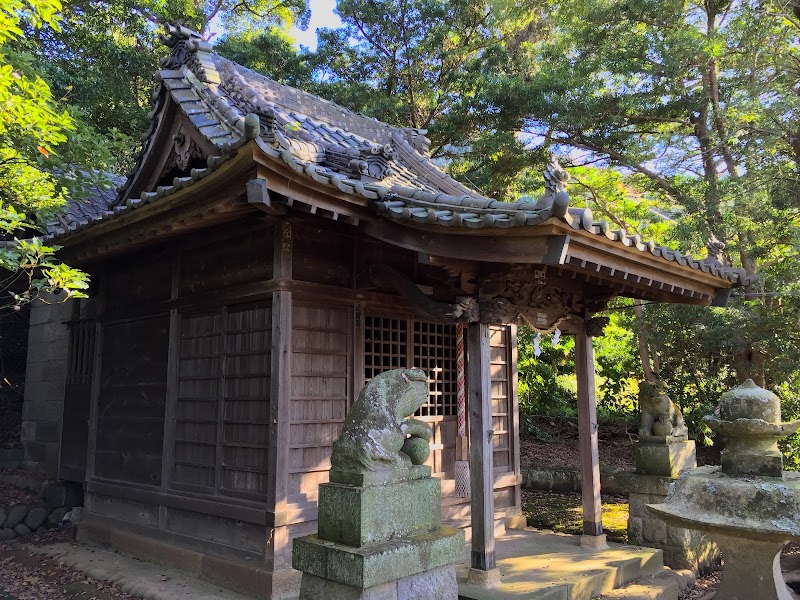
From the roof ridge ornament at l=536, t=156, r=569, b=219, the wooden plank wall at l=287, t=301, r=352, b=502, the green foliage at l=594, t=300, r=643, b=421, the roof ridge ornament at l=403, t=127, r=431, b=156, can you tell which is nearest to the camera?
the roof ridge ornament at l=536, t=156, r=569, b=219

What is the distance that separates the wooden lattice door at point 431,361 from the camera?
22.9ft

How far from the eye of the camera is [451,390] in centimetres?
786

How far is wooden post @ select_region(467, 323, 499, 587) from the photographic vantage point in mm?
5605

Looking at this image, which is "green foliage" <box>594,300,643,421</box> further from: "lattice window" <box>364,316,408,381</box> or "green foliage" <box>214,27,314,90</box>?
"green foliage" <box>214,27,314,90</box>

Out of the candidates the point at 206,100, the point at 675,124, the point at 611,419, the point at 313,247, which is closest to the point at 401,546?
the point at 313,247

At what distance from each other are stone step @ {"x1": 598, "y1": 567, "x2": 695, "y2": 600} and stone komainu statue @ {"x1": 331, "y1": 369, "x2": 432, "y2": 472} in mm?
3443

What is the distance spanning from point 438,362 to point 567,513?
5175 millimetres

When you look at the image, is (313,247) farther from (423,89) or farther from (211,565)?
(423,89)

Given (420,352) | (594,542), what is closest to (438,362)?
(420,352)

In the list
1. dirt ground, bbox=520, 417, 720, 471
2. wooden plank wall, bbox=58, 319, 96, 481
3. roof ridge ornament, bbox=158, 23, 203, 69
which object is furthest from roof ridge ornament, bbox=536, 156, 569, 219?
dirt ground, bbox=520, 417, 720, 471

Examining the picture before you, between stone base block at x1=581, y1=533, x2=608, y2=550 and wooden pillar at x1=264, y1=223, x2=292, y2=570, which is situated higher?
wooden pillar at x1=264, y1=223, x2=292, y2=570

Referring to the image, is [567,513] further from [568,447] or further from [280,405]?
[280,405]

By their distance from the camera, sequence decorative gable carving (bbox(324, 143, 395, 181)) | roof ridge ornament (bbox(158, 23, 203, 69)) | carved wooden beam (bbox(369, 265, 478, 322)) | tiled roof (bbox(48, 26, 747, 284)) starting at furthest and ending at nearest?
roof ridge ornament (bbox(158, 23, 203, 69)), decorative gable carving (bbox(324, 143, 395, 181)), carved wooden beam (bbox(369, 265, 478, 322)), tiled roof (bbox(48, 26, 747, 284))

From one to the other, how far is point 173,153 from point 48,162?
152 cm
